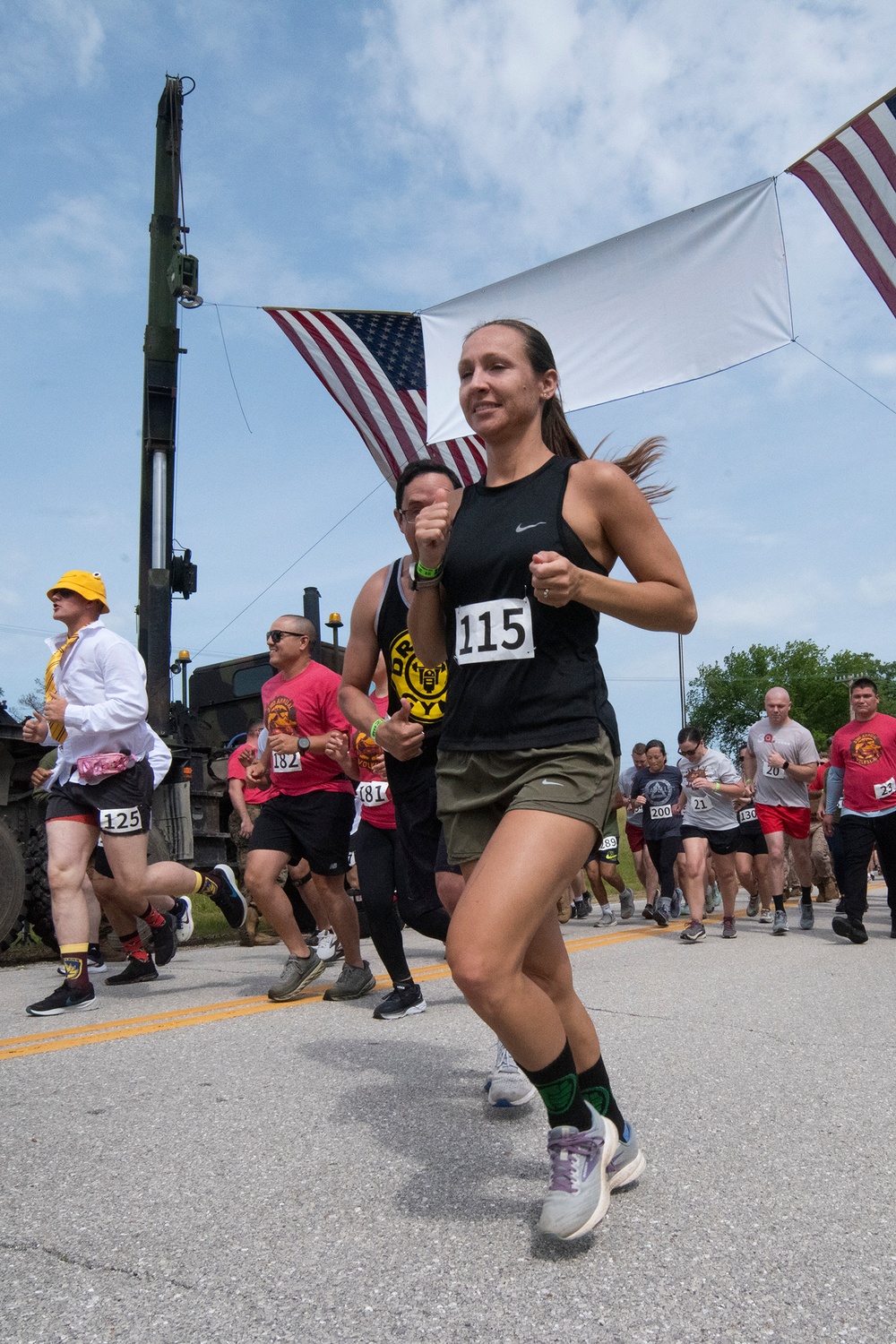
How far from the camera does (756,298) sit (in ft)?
27.0

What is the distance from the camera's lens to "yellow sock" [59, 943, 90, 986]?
5.42 metres

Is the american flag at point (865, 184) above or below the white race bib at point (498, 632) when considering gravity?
above

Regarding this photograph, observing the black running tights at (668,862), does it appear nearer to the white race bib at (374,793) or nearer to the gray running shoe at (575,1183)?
the white race bib at (374,793)

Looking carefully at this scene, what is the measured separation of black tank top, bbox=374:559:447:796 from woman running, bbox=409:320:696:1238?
4.69 ft

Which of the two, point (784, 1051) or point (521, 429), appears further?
point (784, 1051)

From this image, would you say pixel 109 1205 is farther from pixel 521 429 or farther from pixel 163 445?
pixel 163 445

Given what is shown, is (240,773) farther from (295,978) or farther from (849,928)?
(849,928)

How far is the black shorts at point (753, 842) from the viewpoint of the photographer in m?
11.2

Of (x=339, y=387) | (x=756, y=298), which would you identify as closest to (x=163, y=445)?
(x=339, y=387)

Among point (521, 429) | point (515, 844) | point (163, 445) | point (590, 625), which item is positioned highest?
point (163, 445)

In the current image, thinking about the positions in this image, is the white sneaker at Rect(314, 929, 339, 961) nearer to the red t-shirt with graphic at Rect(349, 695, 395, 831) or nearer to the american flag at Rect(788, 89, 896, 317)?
the red t-shirt with graphic at Rect(349, 695, 395, 831)

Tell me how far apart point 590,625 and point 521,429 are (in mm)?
535

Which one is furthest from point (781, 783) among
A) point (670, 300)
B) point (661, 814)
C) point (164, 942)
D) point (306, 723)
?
point (164, 942)

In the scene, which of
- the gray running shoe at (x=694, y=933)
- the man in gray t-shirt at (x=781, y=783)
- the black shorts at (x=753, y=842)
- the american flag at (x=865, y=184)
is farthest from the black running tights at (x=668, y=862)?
the american flag at (x=865, y=184)
